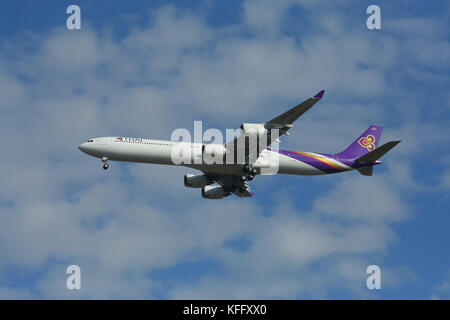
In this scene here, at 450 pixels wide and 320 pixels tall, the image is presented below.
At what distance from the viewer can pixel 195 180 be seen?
70.4 m

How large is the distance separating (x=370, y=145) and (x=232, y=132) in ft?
63.5

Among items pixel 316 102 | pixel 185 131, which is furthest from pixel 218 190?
pixel 316 102

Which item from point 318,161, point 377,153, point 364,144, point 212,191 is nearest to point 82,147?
point 212,191

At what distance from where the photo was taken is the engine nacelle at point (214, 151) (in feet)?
207

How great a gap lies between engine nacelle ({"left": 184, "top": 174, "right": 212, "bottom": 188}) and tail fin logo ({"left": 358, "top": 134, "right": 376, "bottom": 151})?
1839cm

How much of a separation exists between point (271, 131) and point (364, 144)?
62.2 feet

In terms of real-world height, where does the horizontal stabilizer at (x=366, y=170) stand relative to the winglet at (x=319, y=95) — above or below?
below

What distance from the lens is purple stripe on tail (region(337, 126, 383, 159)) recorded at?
72875 millimetres

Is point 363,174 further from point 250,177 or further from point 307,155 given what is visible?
point 250,177

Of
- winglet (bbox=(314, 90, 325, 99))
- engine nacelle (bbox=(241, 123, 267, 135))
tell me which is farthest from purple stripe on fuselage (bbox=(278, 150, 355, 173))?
winglet (bbox=(314, 90, 325, 99))

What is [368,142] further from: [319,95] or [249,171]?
[319,95]

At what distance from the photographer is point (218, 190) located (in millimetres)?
71812

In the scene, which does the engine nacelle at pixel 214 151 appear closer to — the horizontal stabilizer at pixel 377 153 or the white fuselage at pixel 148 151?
the white fuselage at pixel 148 151

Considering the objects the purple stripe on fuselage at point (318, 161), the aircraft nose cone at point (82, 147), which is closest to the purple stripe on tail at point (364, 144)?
the purple stripe on fuselage at point (318, 161)
